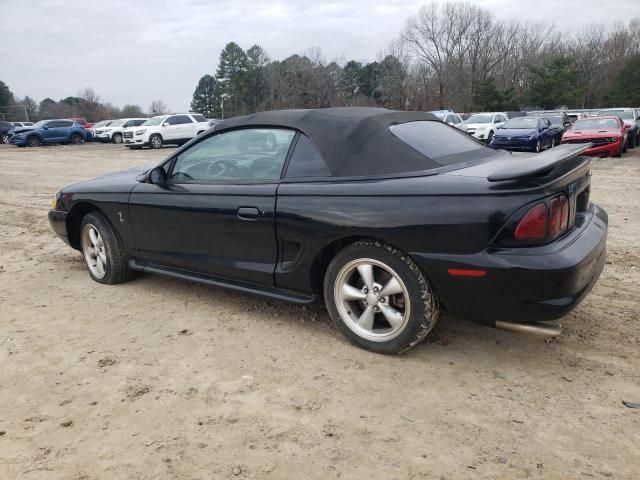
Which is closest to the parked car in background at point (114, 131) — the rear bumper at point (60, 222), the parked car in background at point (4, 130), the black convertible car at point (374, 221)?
the parked car in background at point (4, 130)

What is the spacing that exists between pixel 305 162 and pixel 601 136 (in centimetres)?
1586

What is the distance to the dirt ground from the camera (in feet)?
7.55

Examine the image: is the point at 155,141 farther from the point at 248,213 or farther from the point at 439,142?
the point at 439,142

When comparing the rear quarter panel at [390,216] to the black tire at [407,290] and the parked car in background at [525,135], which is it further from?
the parked car in background at [525,135]

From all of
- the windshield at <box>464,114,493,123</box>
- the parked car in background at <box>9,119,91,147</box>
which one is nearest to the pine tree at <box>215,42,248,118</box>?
the parked car in background at <box>9,119,91,147</box>

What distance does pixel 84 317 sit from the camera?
404 centimetres

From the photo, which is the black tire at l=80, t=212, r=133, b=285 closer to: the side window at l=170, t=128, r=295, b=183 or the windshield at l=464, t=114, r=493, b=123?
the side window at l=170, t=128, r=295, b=183

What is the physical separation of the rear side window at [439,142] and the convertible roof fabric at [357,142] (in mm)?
71

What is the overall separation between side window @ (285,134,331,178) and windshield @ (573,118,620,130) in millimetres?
15927

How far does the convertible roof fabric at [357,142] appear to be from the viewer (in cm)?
322

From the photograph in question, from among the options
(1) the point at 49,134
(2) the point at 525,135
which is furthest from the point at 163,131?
(2) the point at 525,135

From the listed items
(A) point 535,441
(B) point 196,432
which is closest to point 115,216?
(B) point 196,432

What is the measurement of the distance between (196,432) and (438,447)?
1.15 meters

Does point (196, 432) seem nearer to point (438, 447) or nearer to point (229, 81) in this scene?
point (438, 447)
